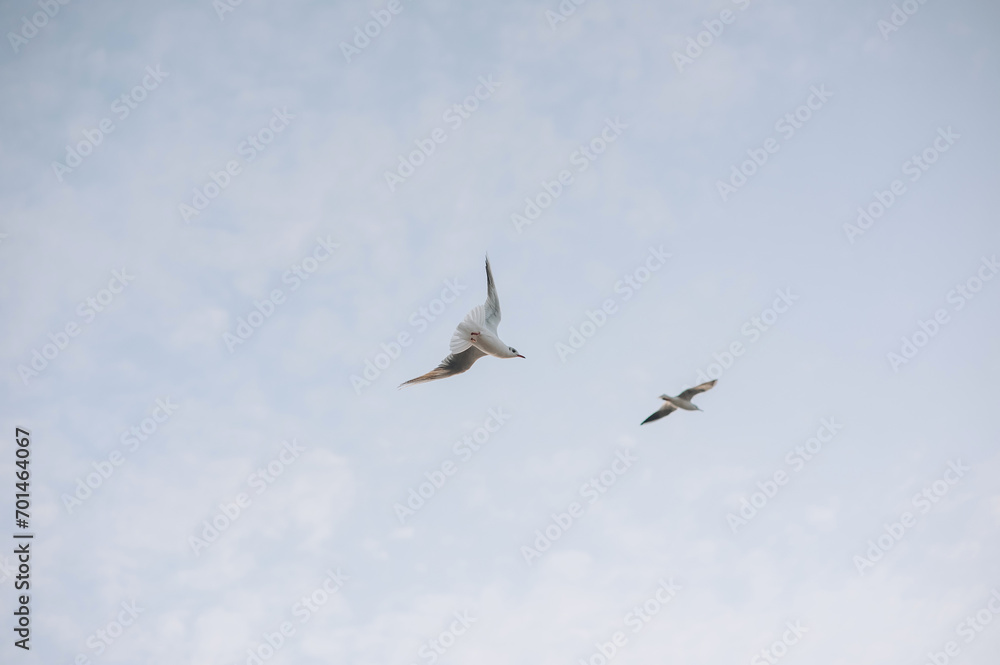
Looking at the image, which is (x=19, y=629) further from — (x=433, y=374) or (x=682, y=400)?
(x=682, y=400)

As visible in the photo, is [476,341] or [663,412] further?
[663,412]

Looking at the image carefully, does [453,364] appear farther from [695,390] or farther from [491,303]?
[695,390]

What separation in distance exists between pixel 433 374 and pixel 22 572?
15808mm

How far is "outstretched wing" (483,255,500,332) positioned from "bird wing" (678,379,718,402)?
5802 mm

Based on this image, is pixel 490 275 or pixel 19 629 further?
pixel 19 629

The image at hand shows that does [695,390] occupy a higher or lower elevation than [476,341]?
higher

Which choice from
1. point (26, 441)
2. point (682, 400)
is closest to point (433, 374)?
point (682, 400)

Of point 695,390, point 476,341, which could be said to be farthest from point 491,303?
point 695,390

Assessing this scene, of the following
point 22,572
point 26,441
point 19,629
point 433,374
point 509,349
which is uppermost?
point 509,349

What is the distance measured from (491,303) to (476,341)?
1.34 metres

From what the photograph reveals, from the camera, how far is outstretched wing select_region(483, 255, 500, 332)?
19.2m

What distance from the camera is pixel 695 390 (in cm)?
1966

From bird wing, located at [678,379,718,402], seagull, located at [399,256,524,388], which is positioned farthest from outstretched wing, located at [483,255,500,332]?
bird wing, located at [678,379,718,402]

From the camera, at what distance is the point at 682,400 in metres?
19.5
